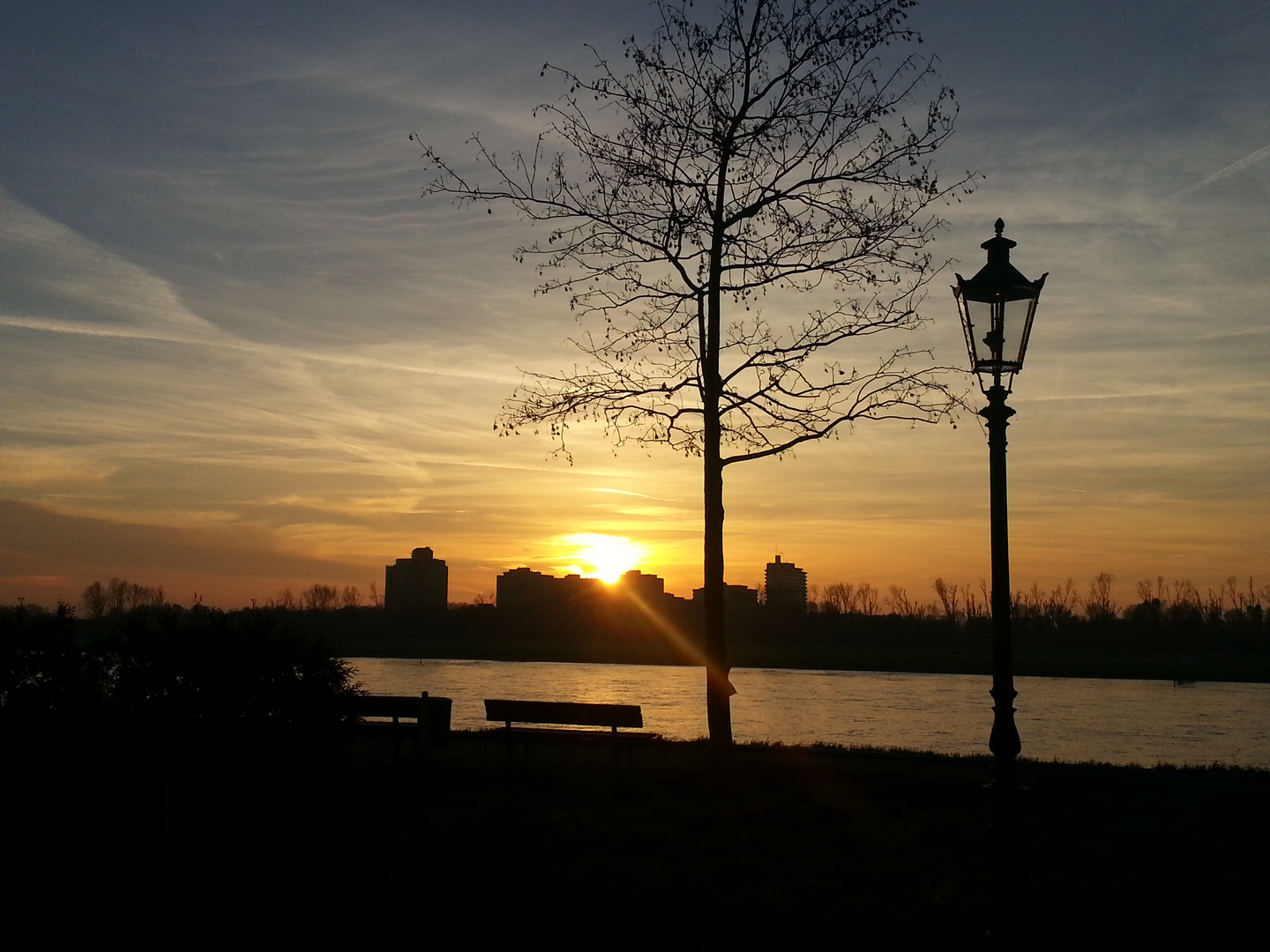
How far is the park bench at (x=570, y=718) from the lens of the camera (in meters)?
15.3

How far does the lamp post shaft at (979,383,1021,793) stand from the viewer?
23.1 feet

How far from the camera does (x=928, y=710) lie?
36969mm

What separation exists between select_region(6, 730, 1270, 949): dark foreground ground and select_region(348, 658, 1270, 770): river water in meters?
9.78

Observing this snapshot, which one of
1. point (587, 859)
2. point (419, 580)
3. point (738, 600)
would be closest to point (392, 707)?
point (587, 859)

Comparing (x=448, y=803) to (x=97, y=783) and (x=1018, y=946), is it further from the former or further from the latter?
(x=1018, y=946)

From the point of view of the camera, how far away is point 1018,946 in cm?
650

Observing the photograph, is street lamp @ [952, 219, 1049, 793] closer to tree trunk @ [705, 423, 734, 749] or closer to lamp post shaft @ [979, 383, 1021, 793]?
lamp post shaft @ [979, 383, 1021, 793]

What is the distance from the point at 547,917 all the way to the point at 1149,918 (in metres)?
4.23

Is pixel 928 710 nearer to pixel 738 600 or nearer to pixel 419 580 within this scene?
pixel 738 600

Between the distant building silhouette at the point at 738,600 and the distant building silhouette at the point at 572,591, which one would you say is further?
the distant building silhouette at the point at 572,591

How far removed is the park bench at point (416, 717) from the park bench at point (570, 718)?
0.73 meters

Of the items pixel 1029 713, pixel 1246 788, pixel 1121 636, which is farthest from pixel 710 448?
pixel 1121 636

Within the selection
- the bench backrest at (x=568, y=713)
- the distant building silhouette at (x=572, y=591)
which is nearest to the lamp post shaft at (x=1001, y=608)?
the bench backrest at (x=568, y=713)

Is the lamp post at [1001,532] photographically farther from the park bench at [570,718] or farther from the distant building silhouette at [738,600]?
the distant building silhouette at [738,600]
